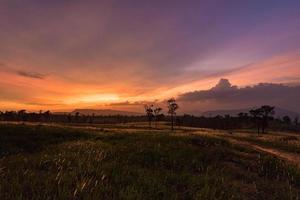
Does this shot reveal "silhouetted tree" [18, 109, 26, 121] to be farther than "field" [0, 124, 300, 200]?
Yes

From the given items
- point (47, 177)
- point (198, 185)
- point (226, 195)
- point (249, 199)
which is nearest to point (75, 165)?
point (47, 177)

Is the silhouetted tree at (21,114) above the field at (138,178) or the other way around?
above

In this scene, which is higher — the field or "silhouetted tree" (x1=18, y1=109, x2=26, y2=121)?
"silhouetted tree" (x1=18, y1=109, x2=26, y2=121)

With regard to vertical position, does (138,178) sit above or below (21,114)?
below

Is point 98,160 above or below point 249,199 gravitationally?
above

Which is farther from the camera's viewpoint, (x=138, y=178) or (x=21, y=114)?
(x=21, y=114)

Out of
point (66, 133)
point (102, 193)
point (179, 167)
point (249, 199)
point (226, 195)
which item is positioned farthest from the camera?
point (66, 133)

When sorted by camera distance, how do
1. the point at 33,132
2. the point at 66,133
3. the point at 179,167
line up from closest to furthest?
the point at 179,167
the point at 33,132
the point at 66,133

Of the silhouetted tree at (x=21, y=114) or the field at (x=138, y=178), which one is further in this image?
the silhouetted tree at (x=21, y=114)

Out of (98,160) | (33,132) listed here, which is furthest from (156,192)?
(33,132)

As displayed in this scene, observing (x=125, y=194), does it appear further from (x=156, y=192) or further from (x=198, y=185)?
(x=198, y=185)

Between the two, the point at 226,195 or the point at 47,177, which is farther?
the point at 226,195

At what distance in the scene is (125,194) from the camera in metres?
7.22

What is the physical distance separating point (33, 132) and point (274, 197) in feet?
78.6
